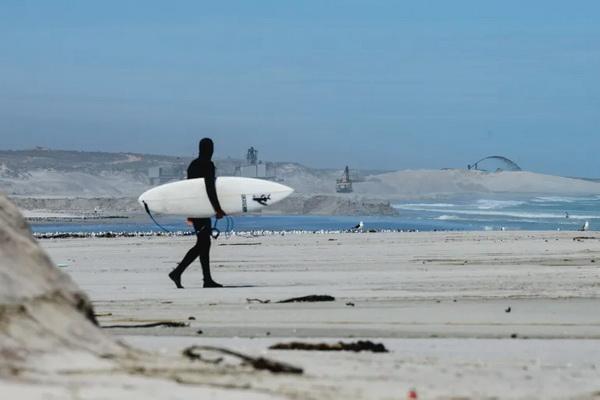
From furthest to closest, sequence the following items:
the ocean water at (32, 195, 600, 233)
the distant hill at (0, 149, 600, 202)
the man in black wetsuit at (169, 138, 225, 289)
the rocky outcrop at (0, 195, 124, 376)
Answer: the distant hill at (0, 149, 600, 202) < the ocean water at (32, 195, 600, 233) < the man in black wetsuit at (169, 138, 225, 289) < the rocky outcrop at (0, 195, 124, 376)

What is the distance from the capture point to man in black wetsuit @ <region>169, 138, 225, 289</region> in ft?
42.1

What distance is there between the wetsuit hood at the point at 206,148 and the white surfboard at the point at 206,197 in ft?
1.15

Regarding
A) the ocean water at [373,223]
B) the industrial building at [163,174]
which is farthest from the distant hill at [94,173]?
the ocean water at [373,223]

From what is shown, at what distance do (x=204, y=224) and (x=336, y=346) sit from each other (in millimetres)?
6163

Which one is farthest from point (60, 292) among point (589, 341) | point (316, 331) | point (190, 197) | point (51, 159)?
point (51, 159)

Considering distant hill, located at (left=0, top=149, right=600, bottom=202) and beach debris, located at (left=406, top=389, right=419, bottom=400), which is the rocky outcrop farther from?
distant hill, located at (left=0, top=149, right=600, bottom=202)

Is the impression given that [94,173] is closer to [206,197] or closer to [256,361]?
[206,197]

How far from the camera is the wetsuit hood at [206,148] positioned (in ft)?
42.8

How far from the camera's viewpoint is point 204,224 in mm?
13023

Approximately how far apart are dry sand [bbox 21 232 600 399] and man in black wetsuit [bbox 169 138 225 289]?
0.84 feet

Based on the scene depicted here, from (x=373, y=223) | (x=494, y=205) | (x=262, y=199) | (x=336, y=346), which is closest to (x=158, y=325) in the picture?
(x=336, y=346)

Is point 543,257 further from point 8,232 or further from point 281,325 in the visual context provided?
point 8,232

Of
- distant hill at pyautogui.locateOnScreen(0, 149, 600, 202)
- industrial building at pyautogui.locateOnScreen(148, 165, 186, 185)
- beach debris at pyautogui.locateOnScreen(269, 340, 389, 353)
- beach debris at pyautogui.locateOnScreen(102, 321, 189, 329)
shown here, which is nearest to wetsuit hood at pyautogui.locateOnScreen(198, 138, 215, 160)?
beach debris at pyautogui.locateOnScreen(102, 321, 189, 329)

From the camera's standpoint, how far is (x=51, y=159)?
6462 inches
